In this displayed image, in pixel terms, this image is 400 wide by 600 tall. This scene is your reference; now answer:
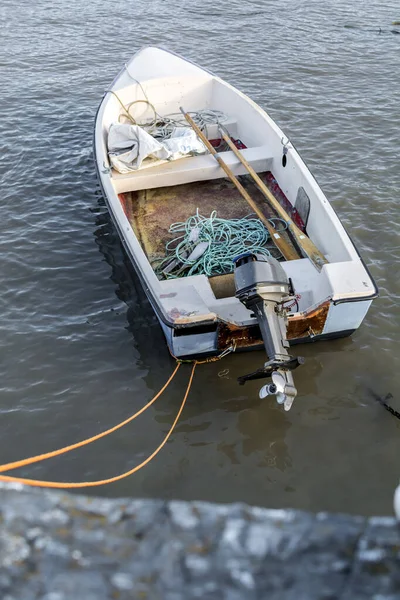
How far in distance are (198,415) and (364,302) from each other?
1950 millimetres

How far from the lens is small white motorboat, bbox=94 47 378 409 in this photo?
16.0 feet

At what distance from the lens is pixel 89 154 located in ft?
30.5

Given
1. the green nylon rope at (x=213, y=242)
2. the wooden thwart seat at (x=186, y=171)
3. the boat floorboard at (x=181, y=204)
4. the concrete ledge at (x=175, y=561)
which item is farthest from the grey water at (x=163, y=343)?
the concrete ledge at (x=175, y=561)

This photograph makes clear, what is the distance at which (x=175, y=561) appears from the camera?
285cm

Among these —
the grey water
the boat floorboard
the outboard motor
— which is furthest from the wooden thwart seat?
the outboard motor

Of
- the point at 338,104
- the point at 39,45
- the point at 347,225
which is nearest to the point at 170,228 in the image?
the point at 347,225

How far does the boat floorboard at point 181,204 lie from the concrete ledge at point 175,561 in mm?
4050

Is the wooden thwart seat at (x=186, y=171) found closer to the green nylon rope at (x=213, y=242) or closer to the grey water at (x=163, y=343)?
the green nylon rope at (x=213, y=242)

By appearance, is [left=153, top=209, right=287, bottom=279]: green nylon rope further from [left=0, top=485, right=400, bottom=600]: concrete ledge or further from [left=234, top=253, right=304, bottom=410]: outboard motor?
[left=0, top=485, right=400, bottom=600]: concrete ledge

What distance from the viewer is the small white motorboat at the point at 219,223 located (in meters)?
4.88

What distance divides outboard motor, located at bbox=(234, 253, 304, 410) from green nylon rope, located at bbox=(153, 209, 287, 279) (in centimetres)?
107

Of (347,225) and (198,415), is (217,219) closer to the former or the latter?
(347,225)

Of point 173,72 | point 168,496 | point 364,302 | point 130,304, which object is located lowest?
point 168,496

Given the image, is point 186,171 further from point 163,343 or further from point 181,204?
point 163,343
